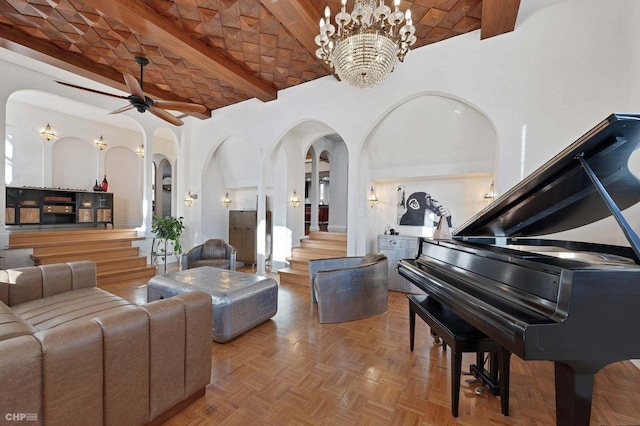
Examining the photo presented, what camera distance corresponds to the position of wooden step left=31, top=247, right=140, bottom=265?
467 centimetres

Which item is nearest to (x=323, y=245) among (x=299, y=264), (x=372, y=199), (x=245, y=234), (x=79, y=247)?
(x=299, y=264)

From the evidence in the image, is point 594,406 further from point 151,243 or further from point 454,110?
point 151,243

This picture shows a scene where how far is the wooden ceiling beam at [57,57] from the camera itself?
374 centimetres

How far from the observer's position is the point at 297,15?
3.06 metres

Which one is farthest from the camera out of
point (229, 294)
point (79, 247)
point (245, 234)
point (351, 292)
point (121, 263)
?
point (245, 234)

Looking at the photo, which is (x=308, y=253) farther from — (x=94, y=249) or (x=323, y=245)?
(x=94, y=249)

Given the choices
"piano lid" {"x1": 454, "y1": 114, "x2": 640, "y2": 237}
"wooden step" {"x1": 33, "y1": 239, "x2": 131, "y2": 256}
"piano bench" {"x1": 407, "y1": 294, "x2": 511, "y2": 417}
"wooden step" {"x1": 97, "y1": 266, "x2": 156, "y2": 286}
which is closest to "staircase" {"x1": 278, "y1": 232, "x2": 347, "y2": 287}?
"wooden step" {"x1": 97, "y1": 266, "x2": 156, "y2": 286}

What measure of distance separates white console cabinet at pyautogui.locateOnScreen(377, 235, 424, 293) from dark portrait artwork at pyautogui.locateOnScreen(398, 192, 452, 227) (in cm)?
64

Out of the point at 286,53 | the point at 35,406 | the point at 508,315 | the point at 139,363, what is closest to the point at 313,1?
the point at 286,53

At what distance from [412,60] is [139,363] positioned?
487cm

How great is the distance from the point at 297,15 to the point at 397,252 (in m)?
3.90

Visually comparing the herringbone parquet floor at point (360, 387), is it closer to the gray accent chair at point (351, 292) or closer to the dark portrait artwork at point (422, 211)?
the gray accent chair at point (351, 292)

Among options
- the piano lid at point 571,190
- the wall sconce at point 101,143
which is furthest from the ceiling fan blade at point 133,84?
the wall sconce at point 101,143

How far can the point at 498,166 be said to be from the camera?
11.4ft
